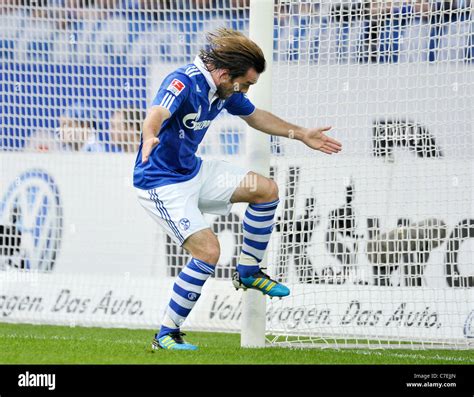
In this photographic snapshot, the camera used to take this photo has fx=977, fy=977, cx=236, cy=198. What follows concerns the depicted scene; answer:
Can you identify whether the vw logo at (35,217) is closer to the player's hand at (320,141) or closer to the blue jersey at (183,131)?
the blue jersey at (183,131)

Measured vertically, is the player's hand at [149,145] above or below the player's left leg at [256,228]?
above

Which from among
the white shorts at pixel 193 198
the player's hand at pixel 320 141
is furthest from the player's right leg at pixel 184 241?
the player's hand at pixel 320 141

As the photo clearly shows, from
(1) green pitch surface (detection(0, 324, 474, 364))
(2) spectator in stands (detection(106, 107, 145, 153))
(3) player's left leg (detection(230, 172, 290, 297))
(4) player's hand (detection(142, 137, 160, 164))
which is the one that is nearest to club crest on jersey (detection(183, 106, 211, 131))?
(3) player's left leg (detection(230, 172, 290, 297))

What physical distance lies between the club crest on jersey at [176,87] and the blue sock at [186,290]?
1.15m

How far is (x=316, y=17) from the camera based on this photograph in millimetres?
9195

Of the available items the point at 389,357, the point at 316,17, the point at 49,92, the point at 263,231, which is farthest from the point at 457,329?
the point at 49,92

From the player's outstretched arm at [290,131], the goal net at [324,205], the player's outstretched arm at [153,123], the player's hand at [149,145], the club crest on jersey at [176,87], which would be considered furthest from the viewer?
the goal net at [324,205]

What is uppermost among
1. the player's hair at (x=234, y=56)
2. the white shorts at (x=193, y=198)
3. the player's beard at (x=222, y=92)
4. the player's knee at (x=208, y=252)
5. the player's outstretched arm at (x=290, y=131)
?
the player's hair at (x=234, y=56)

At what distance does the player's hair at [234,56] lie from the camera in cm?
672

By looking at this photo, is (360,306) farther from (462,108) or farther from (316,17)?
(316,17)

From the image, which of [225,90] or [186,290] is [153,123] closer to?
[225,90]

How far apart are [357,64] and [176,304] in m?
3.14

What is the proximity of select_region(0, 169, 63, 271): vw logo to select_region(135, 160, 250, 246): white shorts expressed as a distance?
3837 mm

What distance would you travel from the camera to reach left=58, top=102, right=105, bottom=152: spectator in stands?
423 inches
